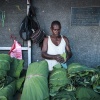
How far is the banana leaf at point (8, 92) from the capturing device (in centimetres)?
214

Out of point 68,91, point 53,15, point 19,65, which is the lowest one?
point 68,91

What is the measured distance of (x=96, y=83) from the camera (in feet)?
7.51

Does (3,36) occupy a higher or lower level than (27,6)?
lower

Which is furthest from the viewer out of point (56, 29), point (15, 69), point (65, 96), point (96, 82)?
point (56, 29)

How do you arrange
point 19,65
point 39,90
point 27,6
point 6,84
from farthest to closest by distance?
point 27,6
point 19,65
point 6,84
point 39,90

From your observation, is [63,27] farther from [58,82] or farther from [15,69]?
[58,82]

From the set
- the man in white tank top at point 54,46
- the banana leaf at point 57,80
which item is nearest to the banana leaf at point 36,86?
the banana leaf at point 57,80

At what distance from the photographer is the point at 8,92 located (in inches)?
87.9

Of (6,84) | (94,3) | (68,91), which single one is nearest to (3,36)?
(94,3)

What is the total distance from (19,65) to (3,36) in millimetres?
2235

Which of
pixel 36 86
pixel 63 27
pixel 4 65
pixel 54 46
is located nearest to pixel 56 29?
pixel 54 46

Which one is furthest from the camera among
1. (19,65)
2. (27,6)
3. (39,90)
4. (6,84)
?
(27,6)

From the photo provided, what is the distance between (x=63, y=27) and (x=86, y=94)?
2.72 metres

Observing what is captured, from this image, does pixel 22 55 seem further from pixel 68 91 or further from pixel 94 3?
pixel 68 91
